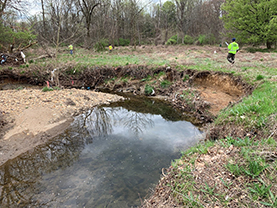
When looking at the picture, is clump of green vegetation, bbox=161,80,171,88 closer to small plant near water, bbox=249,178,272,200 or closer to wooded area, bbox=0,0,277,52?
wooded area, bbox=0,0,277,52

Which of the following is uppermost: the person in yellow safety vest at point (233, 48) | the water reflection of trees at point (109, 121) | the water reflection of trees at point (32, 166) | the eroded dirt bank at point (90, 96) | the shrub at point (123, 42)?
the shrub at point (123, 42)

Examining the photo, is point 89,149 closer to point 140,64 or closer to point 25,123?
point 25,123

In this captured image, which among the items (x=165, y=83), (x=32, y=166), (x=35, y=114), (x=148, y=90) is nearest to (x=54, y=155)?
(x=32, y=166)

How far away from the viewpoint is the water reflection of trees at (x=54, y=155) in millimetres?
3871

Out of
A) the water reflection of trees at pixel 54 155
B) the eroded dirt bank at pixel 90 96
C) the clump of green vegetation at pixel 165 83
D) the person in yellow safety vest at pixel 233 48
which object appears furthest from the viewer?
the clump of green vegetation at pixel 165 83

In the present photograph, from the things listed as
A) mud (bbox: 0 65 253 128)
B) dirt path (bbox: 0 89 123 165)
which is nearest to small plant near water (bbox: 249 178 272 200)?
mud (bbox: 0 65 253 128)

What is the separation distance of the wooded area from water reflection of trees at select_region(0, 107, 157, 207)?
16.0 feet

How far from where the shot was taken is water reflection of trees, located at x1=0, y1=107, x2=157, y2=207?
3.87 meters

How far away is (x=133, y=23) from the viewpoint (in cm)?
2486

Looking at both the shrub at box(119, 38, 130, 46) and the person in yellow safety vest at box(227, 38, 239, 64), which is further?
the shrub at box(119, 38, 130, 46)

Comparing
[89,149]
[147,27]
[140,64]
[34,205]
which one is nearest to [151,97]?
[140,64]

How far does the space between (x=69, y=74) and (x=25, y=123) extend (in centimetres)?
820

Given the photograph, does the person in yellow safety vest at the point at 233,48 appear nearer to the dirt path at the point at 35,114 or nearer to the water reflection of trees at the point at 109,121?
the water reflection of trees at the point at 109,121

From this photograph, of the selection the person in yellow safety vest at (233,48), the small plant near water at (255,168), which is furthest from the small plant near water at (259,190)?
the person in yellow safety vest at (233,48)
